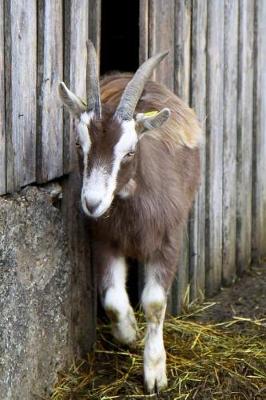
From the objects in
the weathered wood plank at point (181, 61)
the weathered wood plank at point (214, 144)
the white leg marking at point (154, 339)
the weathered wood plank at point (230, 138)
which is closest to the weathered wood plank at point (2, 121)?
the white leg marking at point (154, 339)

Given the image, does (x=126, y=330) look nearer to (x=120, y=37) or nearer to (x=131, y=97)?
(x=131, y=97)

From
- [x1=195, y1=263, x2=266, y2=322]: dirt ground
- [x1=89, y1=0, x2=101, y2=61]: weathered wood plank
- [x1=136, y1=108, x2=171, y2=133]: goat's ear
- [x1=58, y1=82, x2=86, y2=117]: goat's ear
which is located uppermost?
[x1=89, y1=0, x2=101, y2=61]: weathered wood plank

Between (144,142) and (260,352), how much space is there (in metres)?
1.73

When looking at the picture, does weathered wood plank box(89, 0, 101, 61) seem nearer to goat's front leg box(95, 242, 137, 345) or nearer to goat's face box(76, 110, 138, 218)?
goat's face box(76, 110, 138, 218)

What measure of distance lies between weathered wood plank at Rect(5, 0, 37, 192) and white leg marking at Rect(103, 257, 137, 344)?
954 mm

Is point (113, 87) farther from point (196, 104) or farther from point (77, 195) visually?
point (196, 104)

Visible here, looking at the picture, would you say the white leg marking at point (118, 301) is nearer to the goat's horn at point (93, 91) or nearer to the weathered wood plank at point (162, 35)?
the goat's horn at point (93, 91)

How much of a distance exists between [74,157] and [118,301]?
95cm

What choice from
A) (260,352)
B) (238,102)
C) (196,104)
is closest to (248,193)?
(238,102)

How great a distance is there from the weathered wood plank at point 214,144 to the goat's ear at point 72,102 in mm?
2225

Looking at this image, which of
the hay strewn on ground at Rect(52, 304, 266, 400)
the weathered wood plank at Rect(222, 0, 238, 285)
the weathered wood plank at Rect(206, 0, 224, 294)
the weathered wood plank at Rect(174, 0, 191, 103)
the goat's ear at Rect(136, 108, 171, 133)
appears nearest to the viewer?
the goat's ear at Rect(136, 108, 171, 133)

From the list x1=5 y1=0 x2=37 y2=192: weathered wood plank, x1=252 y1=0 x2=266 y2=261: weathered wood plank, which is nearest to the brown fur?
x1=5 y1=0 x2=37 y2=192: weathered wood plank

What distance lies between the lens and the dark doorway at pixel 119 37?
25.3ft

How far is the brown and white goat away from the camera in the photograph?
4.77 meters
